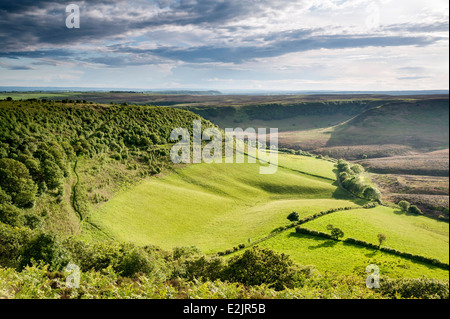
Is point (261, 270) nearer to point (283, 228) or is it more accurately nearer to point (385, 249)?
point (385, 249)

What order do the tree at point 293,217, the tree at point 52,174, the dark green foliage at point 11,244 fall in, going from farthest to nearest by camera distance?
the tree at point 293,217
the tree at point 52,174
the dark green foliage at point 11,244

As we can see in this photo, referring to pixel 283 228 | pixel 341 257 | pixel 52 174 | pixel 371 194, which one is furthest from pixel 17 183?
pixel 371 194

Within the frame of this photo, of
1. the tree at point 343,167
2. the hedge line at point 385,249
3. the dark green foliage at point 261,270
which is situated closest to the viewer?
the dark green foliage at point 261,270

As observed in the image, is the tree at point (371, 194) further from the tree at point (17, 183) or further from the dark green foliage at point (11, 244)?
the tree at point (17, 183)

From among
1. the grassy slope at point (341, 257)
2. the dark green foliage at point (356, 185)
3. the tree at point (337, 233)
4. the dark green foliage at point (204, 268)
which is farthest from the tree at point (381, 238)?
the dark green foliage at point (204, 268)

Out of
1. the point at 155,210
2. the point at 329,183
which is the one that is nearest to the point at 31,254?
the point at 155,210
